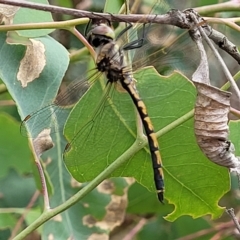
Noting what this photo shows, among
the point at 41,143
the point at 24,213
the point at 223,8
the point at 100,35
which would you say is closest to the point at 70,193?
the point at 24,213

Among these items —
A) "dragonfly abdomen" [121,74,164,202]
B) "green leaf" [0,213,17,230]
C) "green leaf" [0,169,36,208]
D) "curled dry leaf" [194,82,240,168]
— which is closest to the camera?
"curled dry leaf" [194,82,240,168]

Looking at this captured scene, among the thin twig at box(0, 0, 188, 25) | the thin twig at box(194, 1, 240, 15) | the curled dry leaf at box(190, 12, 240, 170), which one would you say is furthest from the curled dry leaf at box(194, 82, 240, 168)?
the thin twig at box(194, 1, 240, 15)

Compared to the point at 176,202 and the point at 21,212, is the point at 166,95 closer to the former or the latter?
the point at 176,202

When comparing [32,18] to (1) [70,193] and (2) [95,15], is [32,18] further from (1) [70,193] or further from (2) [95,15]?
(1) [70,193]

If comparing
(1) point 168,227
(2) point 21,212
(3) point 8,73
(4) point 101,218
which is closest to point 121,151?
(3) point 8,73

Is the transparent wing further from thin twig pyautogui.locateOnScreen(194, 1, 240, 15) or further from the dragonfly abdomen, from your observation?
thin twig pyautogui.locateOnScreen(194, 1, 240, 15)
